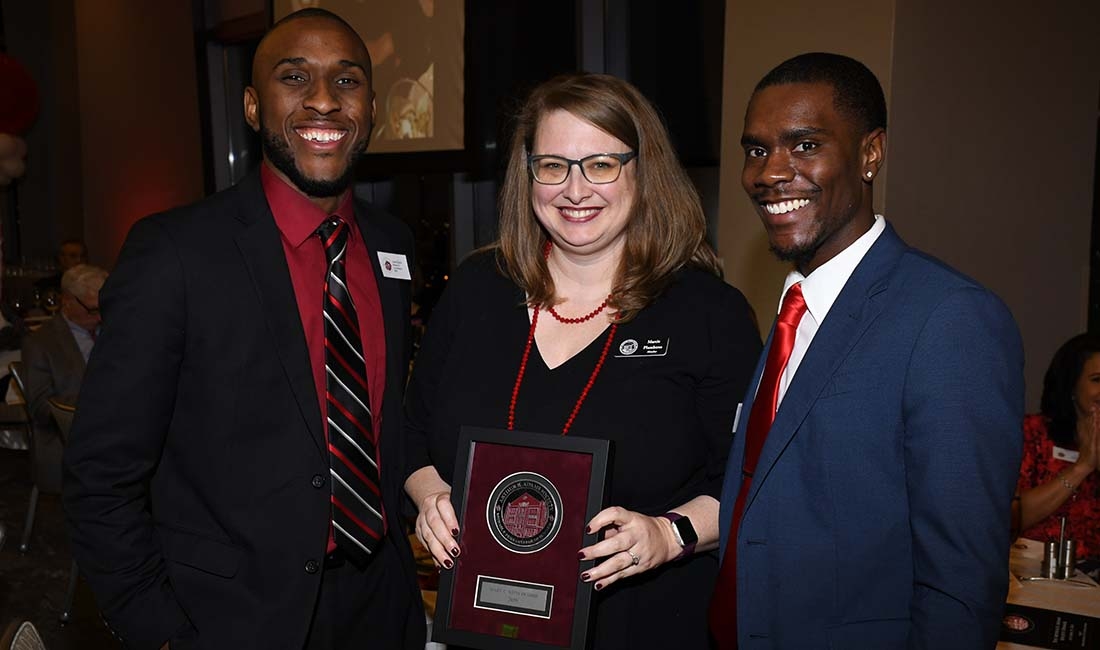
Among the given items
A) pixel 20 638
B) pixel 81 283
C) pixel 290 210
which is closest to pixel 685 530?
pixel 290 210

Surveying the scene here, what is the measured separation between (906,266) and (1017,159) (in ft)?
10.1

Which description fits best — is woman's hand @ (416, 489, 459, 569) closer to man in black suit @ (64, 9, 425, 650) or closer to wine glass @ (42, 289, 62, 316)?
man in black suit @ (64, 9, 425, 650)

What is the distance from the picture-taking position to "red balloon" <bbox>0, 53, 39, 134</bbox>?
9.96 metres

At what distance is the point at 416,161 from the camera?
6.18 metres

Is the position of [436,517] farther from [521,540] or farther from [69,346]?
[69,346]

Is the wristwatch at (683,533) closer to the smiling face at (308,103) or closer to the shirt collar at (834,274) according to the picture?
the shirt collar at (834,274)

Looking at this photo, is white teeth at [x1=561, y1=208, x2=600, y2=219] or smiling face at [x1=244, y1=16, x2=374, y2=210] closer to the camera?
white teeth at [x1=561, y1=208, x2=600, y2=219]

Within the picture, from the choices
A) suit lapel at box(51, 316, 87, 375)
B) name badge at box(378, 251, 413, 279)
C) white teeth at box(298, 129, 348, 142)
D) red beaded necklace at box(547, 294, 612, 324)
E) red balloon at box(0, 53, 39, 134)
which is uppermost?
red balloon at box(0, 53, 39, 134)

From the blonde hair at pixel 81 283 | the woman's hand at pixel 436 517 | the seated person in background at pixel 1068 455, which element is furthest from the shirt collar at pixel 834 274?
the blonde hair at pixel 81 283

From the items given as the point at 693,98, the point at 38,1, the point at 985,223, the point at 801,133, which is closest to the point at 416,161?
the point at 693,98

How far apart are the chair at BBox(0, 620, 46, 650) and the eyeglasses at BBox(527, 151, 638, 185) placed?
125cm

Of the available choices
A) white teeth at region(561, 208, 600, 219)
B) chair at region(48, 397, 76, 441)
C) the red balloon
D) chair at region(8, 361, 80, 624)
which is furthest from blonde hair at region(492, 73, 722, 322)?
the red balloon

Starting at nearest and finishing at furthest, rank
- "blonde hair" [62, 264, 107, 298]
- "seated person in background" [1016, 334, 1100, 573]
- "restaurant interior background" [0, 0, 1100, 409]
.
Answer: "seated person in background" [1016, 334, 1100, 573] < "restaurant interior background" [0, 0, 1100, 409] < "blonde hair" [62, 264, 107, 298]

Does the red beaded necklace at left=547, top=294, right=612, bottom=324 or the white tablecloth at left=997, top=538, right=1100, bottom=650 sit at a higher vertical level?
the red beaded necklace at left=547, top=294, right=612, bottom=324
